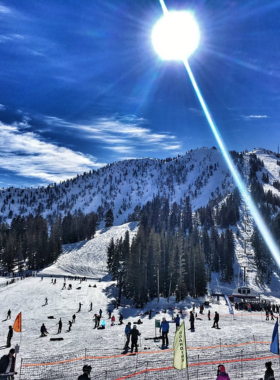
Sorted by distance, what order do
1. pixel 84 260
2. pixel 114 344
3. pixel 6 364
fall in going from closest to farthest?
pixel 6 364
pixel 114 344
pixel 84 260

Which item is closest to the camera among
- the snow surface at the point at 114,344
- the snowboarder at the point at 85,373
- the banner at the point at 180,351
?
the snowboarder at the point at 85,373

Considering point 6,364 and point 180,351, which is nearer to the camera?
point 6,364

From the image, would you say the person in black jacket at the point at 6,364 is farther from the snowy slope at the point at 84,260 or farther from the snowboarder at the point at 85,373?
the snowy slope at the point at 84,260

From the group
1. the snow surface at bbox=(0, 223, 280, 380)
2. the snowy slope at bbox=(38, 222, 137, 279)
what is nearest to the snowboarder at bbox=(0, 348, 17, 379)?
the snow surface at bbox=(0, 223, 280, 380)

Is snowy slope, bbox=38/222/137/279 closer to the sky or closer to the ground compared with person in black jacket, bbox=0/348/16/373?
closer to the sky

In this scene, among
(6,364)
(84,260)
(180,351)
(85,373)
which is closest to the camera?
(85,373)

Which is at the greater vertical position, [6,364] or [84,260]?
[84,260]

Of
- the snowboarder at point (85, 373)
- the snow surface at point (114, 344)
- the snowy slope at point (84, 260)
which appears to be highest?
the snowy slope at point (84, 260)

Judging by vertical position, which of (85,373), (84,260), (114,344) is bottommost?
(114,344)

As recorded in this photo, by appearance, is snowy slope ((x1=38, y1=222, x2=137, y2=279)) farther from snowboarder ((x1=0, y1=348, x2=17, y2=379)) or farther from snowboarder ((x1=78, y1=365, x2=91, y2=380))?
snowboarder ((x1=78, y1=365, x2=91, y2=380))

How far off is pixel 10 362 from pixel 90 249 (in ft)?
333

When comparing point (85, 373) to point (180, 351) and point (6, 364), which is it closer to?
point (6, 364)

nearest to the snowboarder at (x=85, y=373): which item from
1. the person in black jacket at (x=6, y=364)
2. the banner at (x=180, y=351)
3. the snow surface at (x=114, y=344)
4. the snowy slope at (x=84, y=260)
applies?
the person in black jacket at (x=6, y=364)

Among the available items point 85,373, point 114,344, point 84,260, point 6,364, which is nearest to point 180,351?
point 85,373
